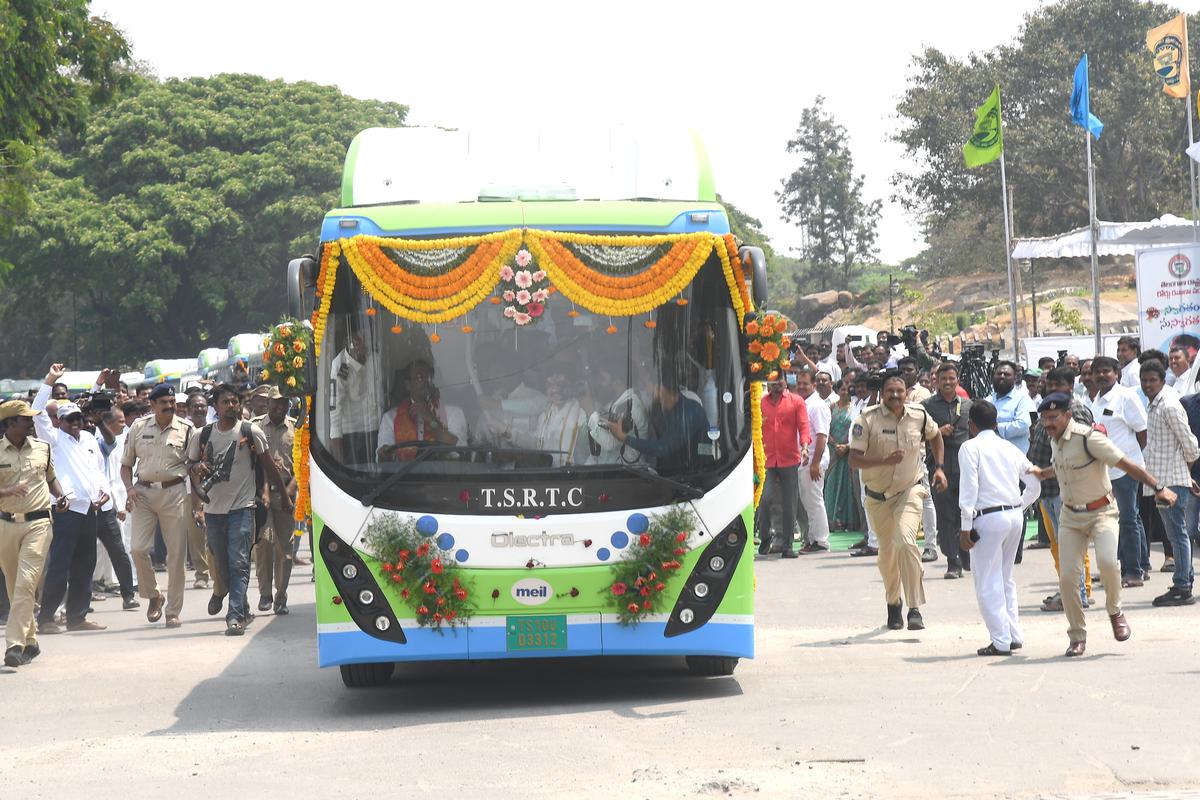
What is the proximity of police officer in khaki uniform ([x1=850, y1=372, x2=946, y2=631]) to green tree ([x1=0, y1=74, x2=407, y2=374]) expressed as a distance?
44.3 meters

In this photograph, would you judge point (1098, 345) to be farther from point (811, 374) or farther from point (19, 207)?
point (19, 207)

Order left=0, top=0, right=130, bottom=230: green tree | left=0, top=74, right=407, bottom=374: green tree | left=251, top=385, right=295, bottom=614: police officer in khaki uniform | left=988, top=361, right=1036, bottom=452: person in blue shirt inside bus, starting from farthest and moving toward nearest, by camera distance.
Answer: left=0, top=74, right=407, bottom=374: green tree
left=0, top=0, right=130, bottom=230: green tree
left=988, top=361, right=1036, bottom=452: person in blue shirt inside bus
left=251, top=385, right=295, bottom=614: police officer in khaki uniform

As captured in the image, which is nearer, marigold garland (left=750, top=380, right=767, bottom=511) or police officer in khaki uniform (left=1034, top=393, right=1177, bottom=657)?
marigold garland (left=750, top=380, right=767, bottom=511)

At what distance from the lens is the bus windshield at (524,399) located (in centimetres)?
961

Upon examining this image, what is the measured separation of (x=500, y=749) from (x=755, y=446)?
8.38 ft

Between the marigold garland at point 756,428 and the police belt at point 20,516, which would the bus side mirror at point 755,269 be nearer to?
the marigold garland at point 756,428

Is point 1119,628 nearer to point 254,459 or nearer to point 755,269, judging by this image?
point 755,269

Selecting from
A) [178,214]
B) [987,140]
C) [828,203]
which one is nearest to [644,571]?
[987,140]

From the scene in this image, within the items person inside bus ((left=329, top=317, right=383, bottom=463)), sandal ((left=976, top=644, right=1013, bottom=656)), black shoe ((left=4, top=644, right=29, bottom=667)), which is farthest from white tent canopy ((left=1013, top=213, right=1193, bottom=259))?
black shoe ((left=4, top=644, right=29, bottom=667))

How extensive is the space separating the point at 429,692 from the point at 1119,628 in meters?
4.48

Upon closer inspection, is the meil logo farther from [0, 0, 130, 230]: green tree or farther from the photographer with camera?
[0, 0, 130, 230]: green tree

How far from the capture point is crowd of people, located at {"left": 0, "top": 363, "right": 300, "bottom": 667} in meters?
12.4

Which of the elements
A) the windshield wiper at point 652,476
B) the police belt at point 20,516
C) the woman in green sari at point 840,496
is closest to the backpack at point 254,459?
the police belt at point 20,516

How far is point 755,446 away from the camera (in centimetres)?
1000
